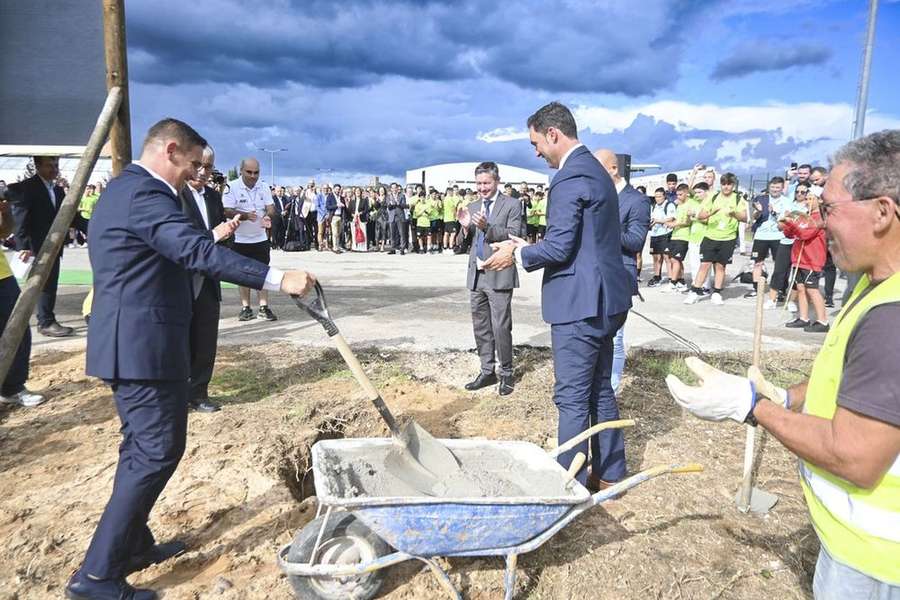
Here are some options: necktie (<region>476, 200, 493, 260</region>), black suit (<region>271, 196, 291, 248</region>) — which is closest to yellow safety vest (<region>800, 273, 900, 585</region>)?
necktie (<region>476, 200, 493, 260</region>)

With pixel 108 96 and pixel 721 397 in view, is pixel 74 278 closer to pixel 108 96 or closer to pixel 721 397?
pixel 108 96

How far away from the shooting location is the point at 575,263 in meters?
3.27

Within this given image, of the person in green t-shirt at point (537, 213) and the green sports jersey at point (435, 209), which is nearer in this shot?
the person in green t-shirt at point (537, 213)

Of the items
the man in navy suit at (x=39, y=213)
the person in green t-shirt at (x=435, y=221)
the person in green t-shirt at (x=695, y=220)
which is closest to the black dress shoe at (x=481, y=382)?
the man in navy suit at (x=39, y=213)

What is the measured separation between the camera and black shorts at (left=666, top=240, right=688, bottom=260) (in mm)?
10859

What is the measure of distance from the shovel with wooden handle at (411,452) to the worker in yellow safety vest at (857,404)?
154 cm

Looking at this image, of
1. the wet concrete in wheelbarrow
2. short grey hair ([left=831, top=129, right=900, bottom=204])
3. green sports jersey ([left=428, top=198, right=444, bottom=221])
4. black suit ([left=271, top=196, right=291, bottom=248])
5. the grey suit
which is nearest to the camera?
short grey hair ([left=831, top=129, right=900, bottom=204])

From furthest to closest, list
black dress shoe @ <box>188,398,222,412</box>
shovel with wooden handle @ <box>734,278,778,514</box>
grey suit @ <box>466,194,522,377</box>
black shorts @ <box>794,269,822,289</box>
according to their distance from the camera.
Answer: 1. black shorts @ <box>794,269,822,289</box>
2. grey suit @ <box>466,194,522,377</box>
3. black dress shoe @ <box>188,398,222,412</box>
4. shovel with wooden handle @ <box>734,278,778,514</box>

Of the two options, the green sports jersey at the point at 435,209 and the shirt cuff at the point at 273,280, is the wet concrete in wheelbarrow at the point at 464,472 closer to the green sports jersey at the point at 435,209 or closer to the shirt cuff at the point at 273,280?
the shirt cuff at the point at 273,280

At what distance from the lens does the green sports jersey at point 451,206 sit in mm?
17516

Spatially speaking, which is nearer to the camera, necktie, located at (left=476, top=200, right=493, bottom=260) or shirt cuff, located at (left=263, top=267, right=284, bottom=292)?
shirt cuff, located at (left=263, top=267, right=284, bottom=292)

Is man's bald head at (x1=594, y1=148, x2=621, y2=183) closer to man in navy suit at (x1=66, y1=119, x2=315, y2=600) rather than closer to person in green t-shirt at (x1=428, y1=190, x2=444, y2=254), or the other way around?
man in navy suit at (x1=66, y1=119, x2=315, y2=600)

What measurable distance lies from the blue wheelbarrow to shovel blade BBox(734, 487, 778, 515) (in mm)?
1189

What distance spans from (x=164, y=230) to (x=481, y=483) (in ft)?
Answer: 6.16
